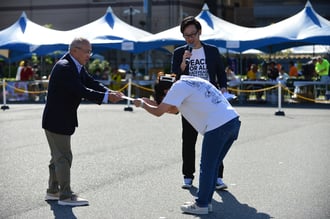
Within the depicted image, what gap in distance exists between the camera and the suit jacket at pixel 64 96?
7.50 meters

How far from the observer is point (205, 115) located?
272 inches

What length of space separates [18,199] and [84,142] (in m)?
5.74

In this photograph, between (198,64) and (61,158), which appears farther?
(198,64)

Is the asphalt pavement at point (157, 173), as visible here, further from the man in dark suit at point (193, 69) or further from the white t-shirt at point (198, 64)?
the white t-shirt at point (198, 64)

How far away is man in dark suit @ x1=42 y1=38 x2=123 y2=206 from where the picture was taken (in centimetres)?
752

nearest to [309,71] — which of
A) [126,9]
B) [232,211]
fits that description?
[232,211]

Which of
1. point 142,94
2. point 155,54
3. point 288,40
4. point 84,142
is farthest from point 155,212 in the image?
point 155,54

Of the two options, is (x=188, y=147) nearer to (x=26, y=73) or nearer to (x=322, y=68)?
(x=322, y=68)

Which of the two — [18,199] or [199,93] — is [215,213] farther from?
[18,199]

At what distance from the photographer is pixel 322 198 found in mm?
8047

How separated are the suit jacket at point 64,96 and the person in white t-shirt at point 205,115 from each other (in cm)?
72

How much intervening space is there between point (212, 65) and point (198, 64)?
0.56ft

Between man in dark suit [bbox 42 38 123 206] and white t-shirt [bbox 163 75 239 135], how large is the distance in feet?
3.14

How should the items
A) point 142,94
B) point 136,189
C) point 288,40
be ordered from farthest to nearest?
point 142,94
point 288,40
point 136,189
